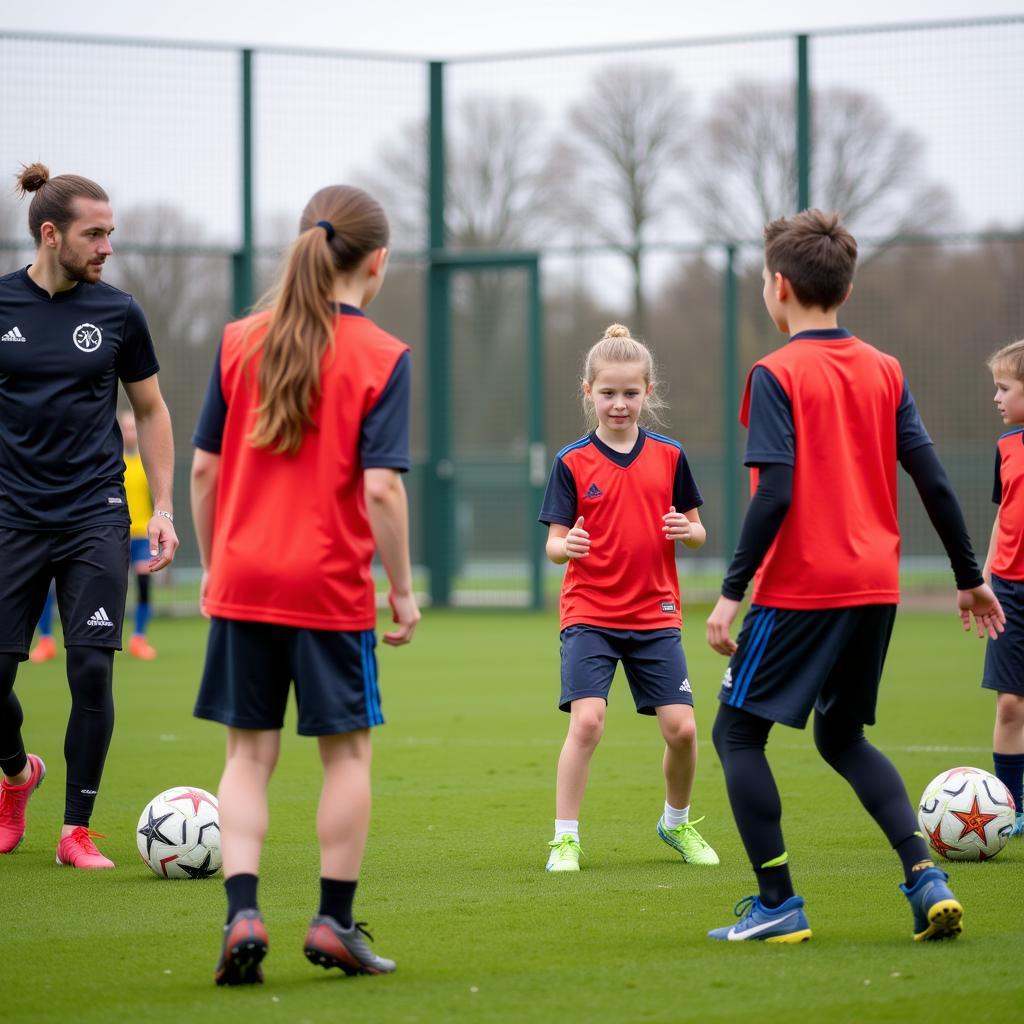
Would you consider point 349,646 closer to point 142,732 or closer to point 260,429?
point 260,429

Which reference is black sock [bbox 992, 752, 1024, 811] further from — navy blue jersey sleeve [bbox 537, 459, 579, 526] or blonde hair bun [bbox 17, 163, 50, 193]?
blonde hair bun [bbox 17, 163, 50, 193]

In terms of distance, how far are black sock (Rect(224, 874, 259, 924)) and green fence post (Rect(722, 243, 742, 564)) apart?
1532 cm

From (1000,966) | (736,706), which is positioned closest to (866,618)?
(736,706)

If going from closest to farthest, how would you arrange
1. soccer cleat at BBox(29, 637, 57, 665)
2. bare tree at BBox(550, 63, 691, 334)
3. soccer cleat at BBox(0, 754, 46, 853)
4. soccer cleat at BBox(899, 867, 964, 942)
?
1. soccer cleat at BBox(899, 867, 964, 942)
2. soccer cleat at BBox(0, 754, 46, 853)
3. soccer cleat at BBox(29, 637, 57, 665)
4. bare tree at BBox(550, 63, 691, 334)

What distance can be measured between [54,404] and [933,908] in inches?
132

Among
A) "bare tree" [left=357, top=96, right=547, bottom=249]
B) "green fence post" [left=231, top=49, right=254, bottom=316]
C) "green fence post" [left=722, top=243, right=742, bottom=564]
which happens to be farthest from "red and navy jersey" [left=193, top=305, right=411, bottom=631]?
"bare tree" [left=357, top=96, right=547, bottom=249]

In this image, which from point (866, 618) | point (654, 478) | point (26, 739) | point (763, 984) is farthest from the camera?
point (26, 739)

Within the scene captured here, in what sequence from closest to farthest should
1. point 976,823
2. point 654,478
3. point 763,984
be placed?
point 763,984 → point 976,823 → point 654,478

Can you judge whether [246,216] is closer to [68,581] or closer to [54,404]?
[54,404]

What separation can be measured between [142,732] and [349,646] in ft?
18.3

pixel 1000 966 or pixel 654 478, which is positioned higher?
pixel 654 478

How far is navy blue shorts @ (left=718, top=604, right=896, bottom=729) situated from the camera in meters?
4.20

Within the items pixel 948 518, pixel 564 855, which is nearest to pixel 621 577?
pixel 564 855

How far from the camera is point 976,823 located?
5.39 m
